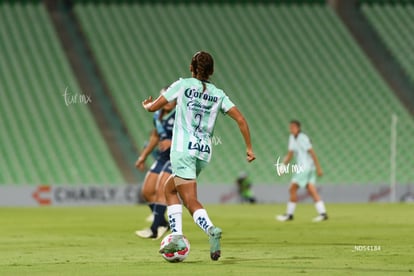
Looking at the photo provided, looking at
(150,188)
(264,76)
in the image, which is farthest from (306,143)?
(264,76)

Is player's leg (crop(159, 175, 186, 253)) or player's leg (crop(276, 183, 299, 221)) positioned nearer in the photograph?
player's leg (crop(159, 175, 186, 253))

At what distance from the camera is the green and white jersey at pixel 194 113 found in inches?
415

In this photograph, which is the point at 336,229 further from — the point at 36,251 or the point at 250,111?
the point at 250,111

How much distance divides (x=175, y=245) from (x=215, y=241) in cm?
49

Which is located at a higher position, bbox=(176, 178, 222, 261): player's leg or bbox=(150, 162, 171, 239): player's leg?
bbox=(150, 162, 171, 239): player's leg

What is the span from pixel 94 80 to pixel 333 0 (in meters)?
10.8

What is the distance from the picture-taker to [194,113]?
34.7 ft

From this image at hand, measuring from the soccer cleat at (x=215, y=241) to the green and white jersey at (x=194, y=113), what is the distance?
3.08 ft

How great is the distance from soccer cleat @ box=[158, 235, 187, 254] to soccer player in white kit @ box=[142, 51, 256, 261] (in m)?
0.10

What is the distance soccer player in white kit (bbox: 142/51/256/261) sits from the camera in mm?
10492

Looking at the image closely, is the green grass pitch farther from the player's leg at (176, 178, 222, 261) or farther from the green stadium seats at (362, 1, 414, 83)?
the green stadium seats at (362, 1, 414, 83)

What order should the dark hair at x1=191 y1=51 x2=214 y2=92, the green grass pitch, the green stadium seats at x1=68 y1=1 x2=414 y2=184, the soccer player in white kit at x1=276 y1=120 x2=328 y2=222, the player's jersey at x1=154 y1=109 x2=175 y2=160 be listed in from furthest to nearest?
the green stadium seats at x1=68 y1=1 x2=414 y2=184 < the soccer player in white kit at x1=276 y1=120 x2=328 y2=222 < the player's jersey at x1=154 y1=109 x2=175 y2=160 < the dark hair at x1=191 y1=51 x2=214 y2=92 < the green grass pitch

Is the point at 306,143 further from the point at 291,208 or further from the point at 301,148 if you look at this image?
the point at 291,208

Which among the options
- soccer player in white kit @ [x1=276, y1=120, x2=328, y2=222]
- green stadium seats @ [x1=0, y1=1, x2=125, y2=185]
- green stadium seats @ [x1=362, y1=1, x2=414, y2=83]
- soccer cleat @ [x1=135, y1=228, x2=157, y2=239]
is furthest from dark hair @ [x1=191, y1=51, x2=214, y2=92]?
green stadium seats @ [x1=362, y1=1, x2=414, y2=83]
